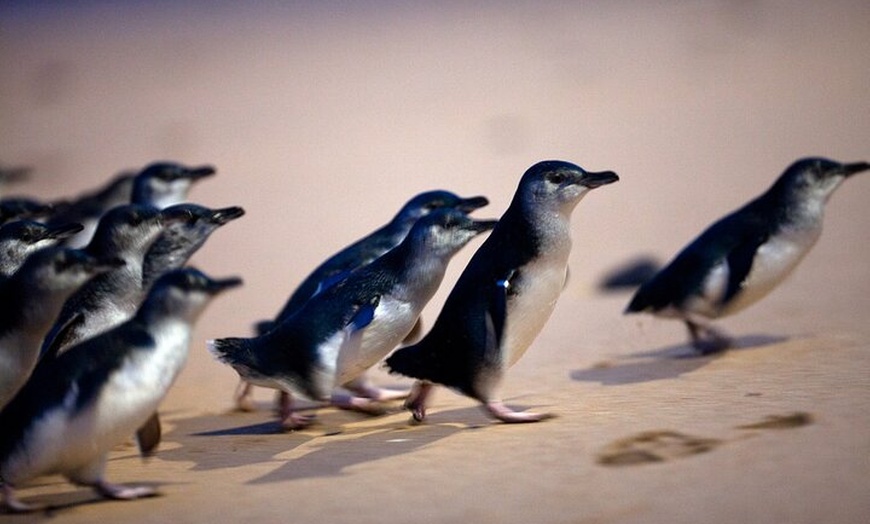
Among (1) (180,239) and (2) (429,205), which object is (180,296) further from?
(2) (429,205)

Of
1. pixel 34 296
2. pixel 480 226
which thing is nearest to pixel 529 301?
pixel 480 226

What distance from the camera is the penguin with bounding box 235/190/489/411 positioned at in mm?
7891

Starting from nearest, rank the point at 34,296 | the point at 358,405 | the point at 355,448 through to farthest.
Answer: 1. the point at 34,296
2. the point at 355,448
3. the point at 358,405

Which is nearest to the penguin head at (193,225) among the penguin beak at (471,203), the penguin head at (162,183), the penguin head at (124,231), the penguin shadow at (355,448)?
the penguin head at (124,231)

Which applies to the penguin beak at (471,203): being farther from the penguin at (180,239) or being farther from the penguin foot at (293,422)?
the penguin foot at (293,422)

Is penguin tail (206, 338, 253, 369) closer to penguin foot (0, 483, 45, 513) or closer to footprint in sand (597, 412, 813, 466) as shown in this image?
penguin foot (0, 483, 45, 513)

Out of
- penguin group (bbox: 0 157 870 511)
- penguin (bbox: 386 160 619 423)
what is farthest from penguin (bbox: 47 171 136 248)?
penguin (bbox: 386 160 619 423)

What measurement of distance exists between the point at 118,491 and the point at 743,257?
4792 mm

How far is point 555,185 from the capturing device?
6867 millimetres

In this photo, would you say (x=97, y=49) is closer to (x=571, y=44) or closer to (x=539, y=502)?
(x=571, y=44)

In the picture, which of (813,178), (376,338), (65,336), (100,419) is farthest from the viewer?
(813,178)

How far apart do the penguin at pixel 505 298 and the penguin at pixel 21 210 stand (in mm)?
3281

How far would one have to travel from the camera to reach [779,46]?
2705 cm

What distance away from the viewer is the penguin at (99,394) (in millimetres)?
5371
